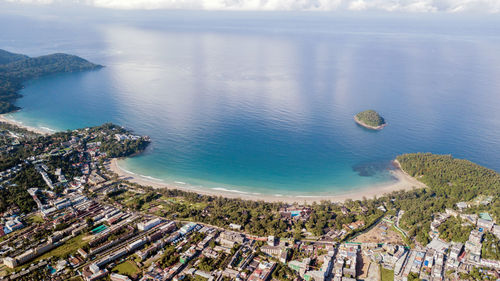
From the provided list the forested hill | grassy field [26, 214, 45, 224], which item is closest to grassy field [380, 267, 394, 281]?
grassy field [26, 214, 45, 224]

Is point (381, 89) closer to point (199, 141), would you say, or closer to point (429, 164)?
point (429, 164)

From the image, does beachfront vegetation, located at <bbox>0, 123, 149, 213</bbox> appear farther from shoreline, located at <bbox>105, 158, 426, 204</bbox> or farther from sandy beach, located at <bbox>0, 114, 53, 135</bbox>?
shoreline, located at <bbox>105, 158, 426, 204</bbox>

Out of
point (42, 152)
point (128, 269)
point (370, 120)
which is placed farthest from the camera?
point (370, 120)

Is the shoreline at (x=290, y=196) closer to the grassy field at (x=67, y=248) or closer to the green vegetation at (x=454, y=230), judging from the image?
the green vegetation at (x=454, y=230)

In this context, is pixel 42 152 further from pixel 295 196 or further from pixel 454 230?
pixel 454 230

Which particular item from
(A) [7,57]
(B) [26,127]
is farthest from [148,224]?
(A) [7,57]

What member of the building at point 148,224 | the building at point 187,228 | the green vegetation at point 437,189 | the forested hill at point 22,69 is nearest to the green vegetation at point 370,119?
the green vegetation at point 437,189
